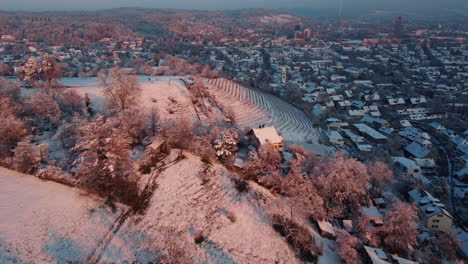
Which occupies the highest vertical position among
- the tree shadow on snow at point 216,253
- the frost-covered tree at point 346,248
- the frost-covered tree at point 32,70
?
the frost-covered tree at point 32,70

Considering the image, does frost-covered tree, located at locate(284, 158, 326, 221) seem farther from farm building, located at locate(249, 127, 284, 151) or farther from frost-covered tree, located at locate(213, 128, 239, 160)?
farm building, located at locate(249, 127, 284, 151)

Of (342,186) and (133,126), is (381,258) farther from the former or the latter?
(133,126)

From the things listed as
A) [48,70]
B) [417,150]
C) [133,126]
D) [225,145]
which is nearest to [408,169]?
[417,150]

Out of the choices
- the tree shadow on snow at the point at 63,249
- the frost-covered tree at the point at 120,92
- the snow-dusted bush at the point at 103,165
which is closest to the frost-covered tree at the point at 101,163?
the snow-dusted bush at the point at 103,165

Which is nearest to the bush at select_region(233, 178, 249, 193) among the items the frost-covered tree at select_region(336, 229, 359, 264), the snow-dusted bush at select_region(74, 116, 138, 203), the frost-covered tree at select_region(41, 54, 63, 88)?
the frost-covered tree at select_region(336, 229, 359, 264)

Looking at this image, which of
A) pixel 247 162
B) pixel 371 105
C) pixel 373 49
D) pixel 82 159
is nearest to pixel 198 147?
pixel 247 162

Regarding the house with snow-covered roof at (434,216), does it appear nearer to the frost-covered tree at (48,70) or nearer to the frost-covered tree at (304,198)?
the frost-covered tree at (304,198)
